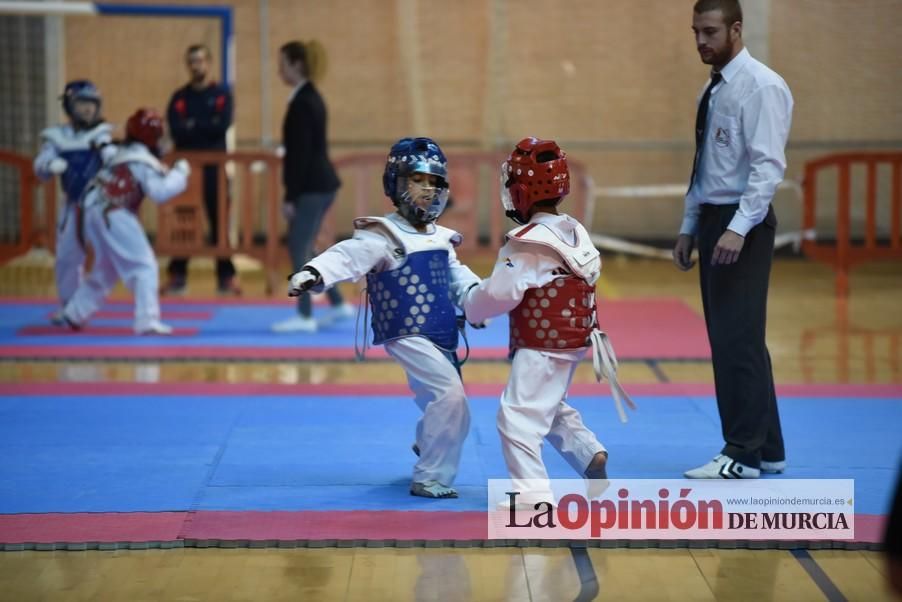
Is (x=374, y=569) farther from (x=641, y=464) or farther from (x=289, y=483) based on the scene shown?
(x=641, y=464)

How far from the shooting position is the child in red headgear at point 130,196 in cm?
879

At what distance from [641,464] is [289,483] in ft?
4.76

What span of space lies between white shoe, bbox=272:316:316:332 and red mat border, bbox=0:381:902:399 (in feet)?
6.45

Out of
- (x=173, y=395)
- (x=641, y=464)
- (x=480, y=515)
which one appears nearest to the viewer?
(x=480, y=515)

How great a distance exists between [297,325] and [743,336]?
192 inches

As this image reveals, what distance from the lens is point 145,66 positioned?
14742 millimetres

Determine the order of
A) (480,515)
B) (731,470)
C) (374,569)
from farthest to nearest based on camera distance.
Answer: (731,470) < (480,515) < (374,569)

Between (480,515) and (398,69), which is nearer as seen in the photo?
(480,515)

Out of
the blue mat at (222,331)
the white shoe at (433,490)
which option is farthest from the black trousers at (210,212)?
the white shoe at (433,490)

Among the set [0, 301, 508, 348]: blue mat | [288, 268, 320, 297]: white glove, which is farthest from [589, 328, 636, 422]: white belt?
[0, 301, 508, 348]: blue mat

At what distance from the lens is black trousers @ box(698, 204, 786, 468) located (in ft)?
16.7

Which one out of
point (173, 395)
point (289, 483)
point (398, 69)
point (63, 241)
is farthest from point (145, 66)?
point (289, 483)

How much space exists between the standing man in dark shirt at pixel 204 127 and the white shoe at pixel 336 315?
197 centimetres

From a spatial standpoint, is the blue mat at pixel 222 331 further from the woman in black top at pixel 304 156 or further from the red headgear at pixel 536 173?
the red headgear at pixel 536 173
